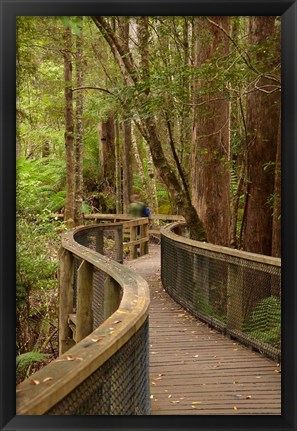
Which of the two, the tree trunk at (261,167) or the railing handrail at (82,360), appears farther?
the tree trunk at (261,167)

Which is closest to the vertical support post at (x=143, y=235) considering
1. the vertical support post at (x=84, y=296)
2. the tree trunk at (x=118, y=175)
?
the tree trunk at (x=118, y=175)

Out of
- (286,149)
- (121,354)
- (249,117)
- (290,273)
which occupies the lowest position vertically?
(121,354)

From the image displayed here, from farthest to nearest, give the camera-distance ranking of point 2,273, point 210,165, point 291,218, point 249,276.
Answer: point 210,165
point 249,276
point 291,218
point 2,273

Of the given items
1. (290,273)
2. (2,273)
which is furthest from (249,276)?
(2,273)

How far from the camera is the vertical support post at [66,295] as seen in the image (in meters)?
7.90

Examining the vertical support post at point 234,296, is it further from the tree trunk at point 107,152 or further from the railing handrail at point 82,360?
the tree trunk at point 107,152

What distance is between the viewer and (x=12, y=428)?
2.46 m

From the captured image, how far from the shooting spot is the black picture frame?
2.76 metres

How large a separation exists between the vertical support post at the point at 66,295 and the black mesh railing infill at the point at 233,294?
6.02 feet

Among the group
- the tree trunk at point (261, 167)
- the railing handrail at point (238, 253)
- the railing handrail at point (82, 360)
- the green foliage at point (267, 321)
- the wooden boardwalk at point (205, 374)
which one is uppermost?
the tree trunk at point (261, 167)

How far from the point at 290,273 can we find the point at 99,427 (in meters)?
1.25

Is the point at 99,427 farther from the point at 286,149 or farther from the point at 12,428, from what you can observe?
the point at 286,149

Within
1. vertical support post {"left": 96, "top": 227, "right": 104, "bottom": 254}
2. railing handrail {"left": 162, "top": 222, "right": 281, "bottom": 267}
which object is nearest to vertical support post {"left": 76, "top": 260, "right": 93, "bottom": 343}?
railing handrail {"left": 162, "top": 222, "right": 281, "bottom": 267}

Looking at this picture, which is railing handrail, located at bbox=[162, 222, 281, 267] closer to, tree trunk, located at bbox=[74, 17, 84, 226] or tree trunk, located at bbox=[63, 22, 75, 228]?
tree trunk, located at bbox=[74, 17, 84, 226]
